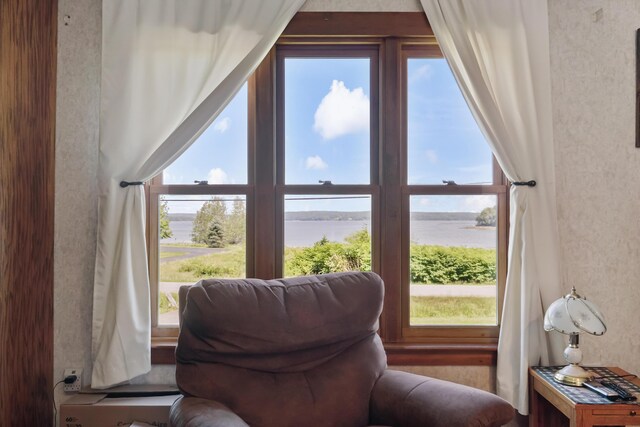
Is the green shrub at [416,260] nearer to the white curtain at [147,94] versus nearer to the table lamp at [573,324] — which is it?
the table lamp at [573,324]

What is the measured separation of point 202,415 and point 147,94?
1.59 metres

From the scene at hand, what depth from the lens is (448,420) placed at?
146 cm

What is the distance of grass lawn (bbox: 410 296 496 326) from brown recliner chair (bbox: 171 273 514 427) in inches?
19.8

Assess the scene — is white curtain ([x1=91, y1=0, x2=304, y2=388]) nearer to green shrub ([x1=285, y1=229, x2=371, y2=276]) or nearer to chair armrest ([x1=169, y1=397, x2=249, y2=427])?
chair armrest ([x1=169, y1=397, x2=249, y2=427])

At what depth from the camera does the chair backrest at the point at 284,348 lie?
166cm

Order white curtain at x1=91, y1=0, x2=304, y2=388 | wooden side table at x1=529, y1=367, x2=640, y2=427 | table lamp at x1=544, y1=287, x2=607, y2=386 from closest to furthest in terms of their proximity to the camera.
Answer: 1. wooden side table at x1=529, y1=367, x2=640, y2=427
2. table lamp at x1=544, y1=287, x2=607, y2=386
3. white curtain at x1=91, y1=0, x2=304, y2=388

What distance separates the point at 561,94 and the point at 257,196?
1.76 meters

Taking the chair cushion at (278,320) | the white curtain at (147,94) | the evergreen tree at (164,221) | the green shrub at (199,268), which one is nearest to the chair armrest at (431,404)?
the chair cushion at (278,320)

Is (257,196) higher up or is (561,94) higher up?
(561,94)

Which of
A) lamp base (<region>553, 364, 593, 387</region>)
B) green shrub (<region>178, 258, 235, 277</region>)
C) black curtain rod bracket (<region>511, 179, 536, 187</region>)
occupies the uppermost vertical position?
black curtain rod bracket (<region>511, 179, 536, 187</region>)

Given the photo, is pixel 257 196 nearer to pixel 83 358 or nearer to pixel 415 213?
pixel 415 213

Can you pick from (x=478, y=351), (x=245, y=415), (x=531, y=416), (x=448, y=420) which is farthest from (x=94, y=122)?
(x=531, y=416)

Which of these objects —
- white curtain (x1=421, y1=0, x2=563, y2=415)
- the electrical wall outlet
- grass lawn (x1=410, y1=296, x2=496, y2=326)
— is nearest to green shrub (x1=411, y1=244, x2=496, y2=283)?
grass lawn (x1=410, y1=296, x2=496, y2=326)

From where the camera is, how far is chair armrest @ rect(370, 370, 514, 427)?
4.74 feet
